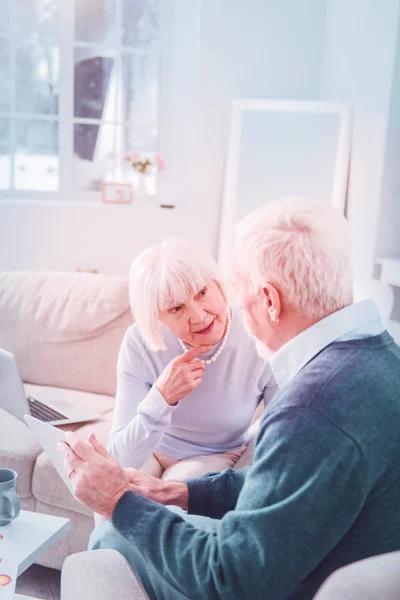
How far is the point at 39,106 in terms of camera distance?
4266 mm

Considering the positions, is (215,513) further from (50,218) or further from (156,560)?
(50,218)

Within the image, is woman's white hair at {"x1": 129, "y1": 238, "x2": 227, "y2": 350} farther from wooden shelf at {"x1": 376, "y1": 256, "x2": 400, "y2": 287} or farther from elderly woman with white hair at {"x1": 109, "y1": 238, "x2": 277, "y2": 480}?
wooden shelf at {"x1": 376, "y1": 256, "x2": 400, "y2": 287}

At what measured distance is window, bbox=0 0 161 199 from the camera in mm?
4148

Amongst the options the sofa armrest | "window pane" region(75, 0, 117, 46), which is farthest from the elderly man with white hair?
"window pane" region(75, 0, 117, 46)

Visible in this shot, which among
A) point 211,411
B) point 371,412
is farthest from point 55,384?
point 371,412

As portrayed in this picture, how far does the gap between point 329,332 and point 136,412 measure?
99cm

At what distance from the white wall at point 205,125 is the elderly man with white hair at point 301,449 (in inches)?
120

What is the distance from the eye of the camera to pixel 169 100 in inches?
173

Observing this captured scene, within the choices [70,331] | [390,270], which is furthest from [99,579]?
[390,270]

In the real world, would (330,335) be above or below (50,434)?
above

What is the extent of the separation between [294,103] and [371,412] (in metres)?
3.22

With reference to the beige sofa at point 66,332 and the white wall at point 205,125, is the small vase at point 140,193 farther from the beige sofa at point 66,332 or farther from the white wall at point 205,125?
the beige sofa at point 66,332

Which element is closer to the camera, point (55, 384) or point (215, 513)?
point (215, 513)

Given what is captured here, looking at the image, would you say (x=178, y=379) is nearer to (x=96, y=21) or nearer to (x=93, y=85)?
(x=93, y=85)
